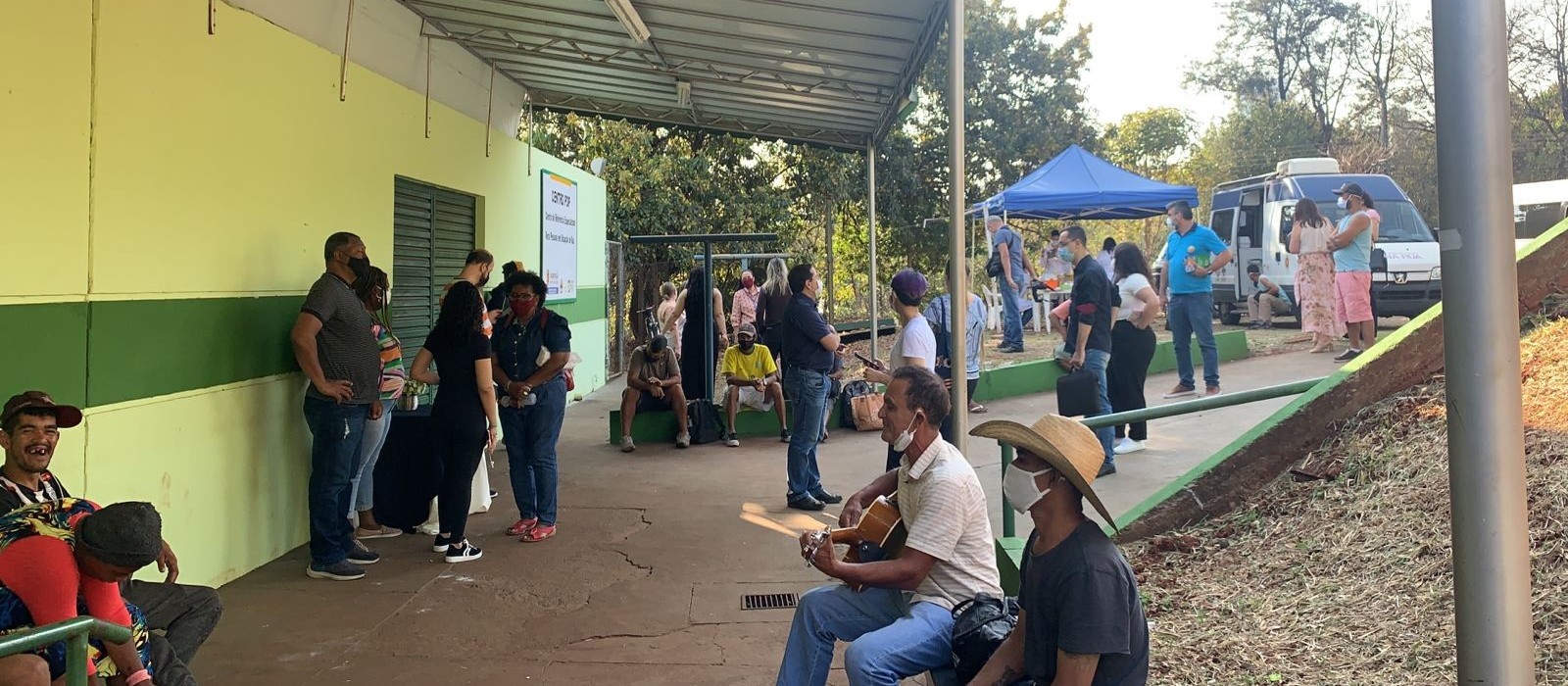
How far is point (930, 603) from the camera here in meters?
3.51

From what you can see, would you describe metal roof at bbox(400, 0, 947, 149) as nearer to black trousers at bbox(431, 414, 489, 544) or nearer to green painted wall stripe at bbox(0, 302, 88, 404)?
black trousers at bbox(431, 414, 489, 544)

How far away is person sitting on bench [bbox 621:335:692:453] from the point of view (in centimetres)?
1001

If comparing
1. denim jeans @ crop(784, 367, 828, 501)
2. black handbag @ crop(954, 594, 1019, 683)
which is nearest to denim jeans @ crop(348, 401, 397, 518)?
denim jeans @ crop(784, 367, 828, 501)

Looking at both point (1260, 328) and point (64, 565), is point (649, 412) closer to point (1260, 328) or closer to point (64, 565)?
point (64, 565)

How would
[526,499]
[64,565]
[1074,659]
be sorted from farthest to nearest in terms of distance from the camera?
[526,499] < [64,565] < [1074,659]

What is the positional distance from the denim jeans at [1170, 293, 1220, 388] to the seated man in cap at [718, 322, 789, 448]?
3.62 metres

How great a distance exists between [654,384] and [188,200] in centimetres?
518

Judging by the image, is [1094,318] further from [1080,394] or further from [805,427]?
[805,427]

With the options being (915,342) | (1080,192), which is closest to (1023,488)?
(915,342)

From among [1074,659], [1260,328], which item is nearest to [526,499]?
[1074,659]

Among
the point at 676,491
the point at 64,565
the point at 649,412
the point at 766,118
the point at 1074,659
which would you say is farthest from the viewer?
the point at 766,118

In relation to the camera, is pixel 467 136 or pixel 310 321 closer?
pixel 310 321

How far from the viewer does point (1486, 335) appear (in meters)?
1.94

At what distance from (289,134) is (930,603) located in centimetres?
460
